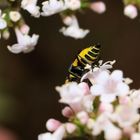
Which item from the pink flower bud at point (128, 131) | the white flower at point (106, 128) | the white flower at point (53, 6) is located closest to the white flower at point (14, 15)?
the white flower at point (53, 6)

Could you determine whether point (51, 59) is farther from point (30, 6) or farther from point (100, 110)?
point (100, 110)

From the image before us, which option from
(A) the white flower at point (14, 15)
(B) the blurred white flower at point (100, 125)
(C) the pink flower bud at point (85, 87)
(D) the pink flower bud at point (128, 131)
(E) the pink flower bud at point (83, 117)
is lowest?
(D) the pink flower bud at point (128, 131)

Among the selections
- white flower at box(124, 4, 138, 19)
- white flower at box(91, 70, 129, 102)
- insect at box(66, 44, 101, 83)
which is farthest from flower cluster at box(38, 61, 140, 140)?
white flower at box(124, 4, 138, 19)

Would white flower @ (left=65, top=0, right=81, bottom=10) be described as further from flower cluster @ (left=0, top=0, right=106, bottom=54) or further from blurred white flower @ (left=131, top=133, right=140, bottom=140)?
blurred white flower @ (left=131, top=133, right=140, bottom=140)

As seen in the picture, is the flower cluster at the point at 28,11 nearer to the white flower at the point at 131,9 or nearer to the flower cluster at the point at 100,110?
the white flower at the point at 131,9

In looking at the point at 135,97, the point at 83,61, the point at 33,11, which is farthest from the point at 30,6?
the point at 135,97

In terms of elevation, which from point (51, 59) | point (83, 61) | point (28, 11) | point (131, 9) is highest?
point (51, 59)
